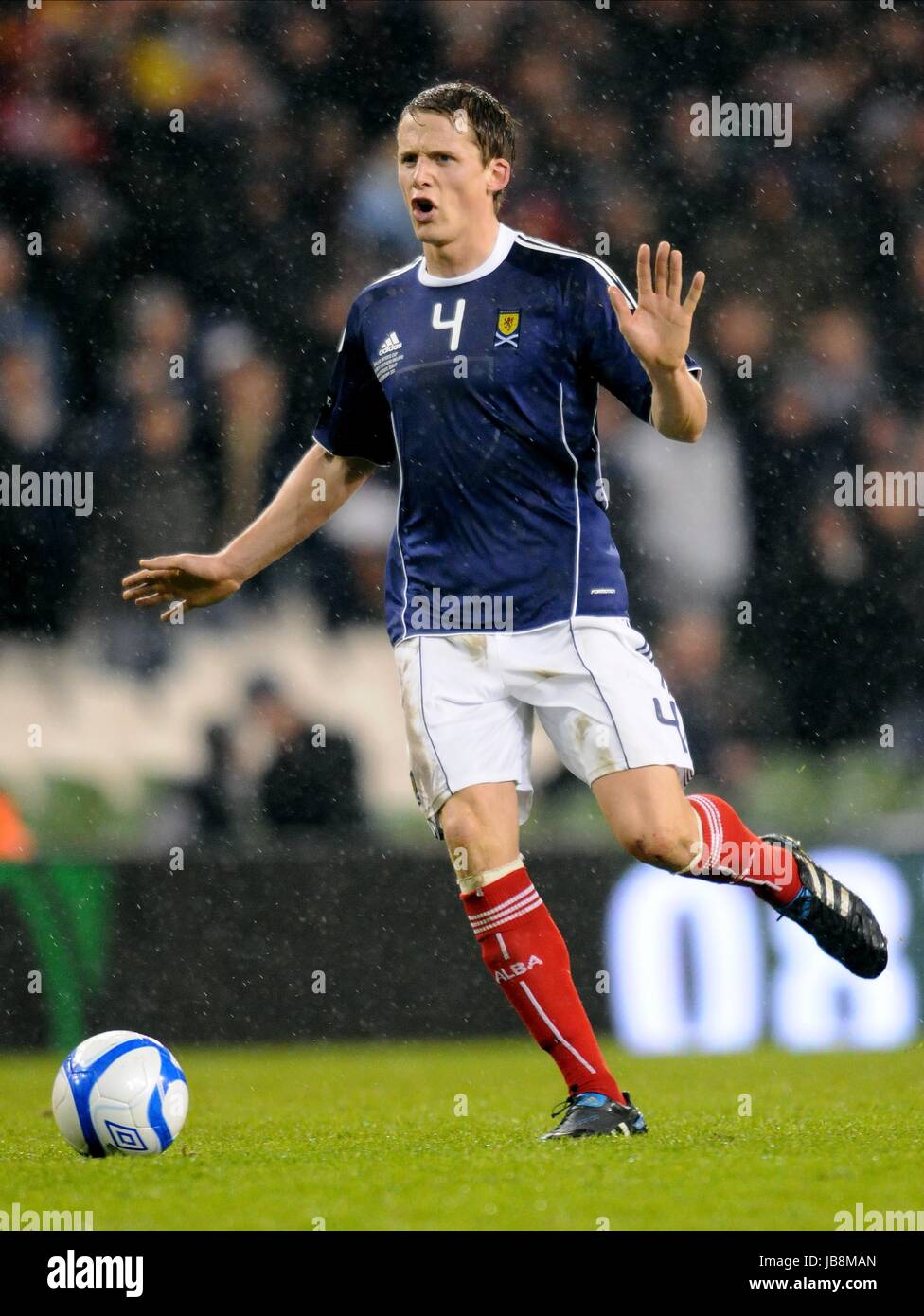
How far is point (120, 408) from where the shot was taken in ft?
25.5

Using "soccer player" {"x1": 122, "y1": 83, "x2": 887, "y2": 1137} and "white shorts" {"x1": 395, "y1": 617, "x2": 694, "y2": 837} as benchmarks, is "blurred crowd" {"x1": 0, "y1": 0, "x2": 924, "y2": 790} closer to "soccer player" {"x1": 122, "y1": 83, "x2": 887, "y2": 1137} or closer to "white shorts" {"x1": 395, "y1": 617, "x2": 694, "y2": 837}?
"soccer player" {"x1": 122, "y1": 83, "x2": 887, "y2": 1137}

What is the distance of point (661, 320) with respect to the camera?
152 inches

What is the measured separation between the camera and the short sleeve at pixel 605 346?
4082 millimetres

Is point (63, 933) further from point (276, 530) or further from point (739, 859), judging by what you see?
point (739, 859)

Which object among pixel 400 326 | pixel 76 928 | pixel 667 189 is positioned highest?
pixel 667 189

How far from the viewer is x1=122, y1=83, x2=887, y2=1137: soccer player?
4.05m

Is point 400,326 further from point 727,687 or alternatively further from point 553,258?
point 727,687

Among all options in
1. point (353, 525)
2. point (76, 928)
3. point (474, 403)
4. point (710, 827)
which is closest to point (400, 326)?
point (474, 403)

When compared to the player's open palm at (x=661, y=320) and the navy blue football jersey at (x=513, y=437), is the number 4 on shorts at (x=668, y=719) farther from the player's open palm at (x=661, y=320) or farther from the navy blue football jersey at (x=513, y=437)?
the player's open palm at (x=661, y=320)

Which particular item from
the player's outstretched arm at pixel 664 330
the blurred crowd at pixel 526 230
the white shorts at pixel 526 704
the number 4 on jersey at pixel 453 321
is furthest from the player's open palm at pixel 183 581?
the blurred crowd at pixel 526 230

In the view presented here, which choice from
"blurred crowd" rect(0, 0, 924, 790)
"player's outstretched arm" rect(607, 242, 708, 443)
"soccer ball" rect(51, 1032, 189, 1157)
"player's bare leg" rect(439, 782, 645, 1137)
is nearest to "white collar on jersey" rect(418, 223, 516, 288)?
"player's outstretched arm" rect(607, 242, 708, 443)

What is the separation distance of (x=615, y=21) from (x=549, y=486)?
5.06m

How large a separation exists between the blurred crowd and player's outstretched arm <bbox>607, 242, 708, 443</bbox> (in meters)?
3.61

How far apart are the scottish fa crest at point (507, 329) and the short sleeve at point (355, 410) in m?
0.40
